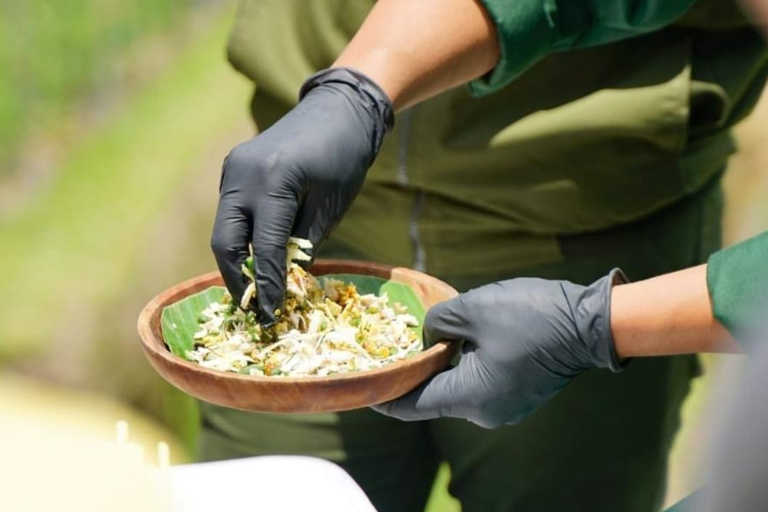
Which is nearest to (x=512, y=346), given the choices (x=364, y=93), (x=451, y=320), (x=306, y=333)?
(x=451, y=320)

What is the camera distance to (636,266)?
1.49m

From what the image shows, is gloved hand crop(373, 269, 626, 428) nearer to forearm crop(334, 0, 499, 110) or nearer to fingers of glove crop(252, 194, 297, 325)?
fingers of glove crop(252, 194, 297, 325)

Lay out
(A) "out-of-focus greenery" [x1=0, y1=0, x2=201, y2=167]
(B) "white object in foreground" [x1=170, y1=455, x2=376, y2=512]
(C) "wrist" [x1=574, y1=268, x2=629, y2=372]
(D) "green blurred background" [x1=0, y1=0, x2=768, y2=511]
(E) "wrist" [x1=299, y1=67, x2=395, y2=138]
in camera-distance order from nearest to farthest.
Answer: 1. (B) "white object in foreground" [x1=170, y1=455, x2=376, y2=512]
2. (C) "wrist" [x1=574, y1=268, x2=629, y2=372]
3. (E) "wrist" [x1=299, y1=67, x2=395, y2=138]
4. (D) "green blurred background" [x1=0, y1=0, x2=768, y2=511]
5. (A) "out-of-focus greenery" [x1=0, y1=0, x2=201, y2=167]

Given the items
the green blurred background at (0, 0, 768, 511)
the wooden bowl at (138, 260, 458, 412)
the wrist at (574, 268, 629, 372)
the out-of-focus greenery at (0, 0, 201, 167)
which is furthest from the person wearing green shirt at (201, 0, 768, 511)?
the out-of-focus greenery at (0, 0, 201, 167)

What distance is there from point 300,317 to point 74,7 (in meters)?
1.99

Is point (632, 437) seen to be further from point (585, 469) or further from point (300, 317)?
point (300, 317)

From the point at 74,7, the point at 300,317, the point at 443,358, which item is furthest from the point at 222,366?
the point at 74,7

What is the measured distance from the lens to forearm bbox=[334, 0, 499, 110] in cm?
130

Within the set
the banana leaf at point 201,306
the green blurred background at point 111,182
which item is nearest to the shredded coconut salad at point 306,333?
the banana leaf at point 201,306

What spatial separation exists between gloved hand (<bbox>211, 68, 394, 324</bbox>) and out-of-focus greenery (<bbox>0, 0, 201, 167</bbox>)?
6.06 ft

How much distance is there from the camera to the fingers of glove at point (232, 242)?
1191 mm

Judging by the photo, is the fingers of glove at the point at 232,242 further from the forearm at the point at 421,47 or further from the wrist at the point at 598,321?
the wrist at the point at 598,321

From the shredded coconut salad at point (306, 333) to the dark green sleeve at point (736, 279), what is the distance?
346 mm

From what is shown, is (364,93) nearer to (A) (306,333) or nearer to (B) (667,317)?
(A) (306,333)
